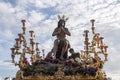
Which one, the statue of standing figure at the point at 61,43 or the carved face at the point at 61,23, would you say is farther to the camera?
the carved face at the point at 61,23

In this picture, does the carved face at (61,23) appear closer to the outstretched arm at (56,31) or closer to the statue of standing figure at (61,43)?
the statue of standing figure at (61,43)

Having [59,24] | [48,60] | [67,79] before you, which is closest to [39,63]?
[48,60]

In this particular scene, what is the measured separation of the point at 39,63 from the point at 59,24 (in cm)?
419

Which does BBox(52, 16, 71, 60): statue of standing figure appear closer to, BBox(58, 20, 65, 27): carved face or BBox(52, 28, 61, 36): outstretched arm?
BBox(52, 28, 61, 36): outstretched arm

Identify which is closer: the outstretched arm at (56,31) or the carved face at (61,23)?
the outstretched arm at (56,31)

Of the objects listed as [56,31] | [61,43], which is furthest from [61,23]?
[61,43]

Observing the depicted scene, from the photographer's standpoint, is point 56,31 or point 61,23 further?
point 61,23

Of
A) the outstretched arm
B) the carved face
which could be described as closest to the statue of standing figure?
the outstretched arm

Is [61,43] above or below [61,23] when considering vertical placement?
below

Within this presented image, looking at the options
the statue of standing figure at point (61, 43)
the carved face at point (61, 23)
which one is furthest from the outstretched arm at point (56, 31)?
the carved face at point (61, 23)

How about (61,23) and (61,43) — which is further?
(61,23)

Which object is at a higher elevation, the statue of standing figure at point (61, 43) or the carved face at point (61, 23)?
the carved face at point (61, 23)

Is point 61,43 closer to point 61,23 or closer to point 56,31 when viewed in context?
point 56,31

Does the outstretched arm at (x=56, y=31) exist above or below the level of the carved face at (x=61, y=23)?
below
